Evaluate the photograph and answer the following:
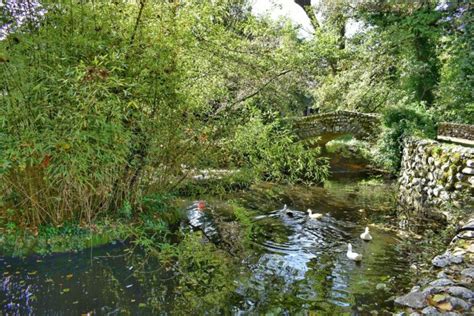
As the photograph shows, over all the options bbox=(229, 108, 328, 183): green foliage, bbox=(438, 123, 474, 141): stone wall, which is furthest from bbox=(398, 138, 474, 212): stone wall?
bbox=(229, 108, 328, 183): green foliage

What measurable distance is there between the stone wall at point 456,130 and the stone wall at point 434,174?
0.96 m

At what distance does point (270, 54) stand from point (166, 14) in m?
4.11

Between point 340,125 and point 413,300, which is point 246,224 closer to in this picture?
point 413,300

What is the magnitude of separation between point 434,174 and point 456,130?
7.65ft

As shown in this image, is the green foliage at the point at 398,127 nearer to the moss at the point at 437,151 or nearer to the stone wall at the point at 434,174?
the stone wall at the point at 434,174

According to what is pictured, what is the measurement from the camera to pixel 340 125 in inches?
433

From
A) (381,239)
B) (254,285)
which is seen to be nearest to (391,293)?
(254,285)

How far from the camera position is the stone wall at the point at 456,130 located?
7730 mm

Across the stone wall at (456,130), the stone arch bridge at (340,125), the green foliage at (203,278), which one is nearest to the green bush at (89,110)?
the green foliage at (203,278)

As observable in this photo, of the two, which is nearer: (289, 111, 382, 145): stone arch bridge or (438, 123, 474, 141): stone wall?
(438, 123, 474, 141): stone wall

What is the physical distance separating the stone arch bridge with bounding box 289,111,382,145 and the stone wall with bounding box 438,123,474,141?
2.23 meters

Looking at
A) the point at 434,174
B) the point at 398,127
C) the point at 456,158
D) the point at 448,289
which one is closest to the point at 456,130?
the point at 398,127

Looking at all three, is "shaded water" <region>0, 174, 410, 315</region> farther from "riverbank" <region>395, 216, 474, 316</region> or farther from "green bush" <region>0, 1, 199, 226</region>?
"green bush" <region>0, 1, 199, 226</region>

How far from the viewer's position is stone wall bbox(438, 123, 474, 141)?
7730 millimetres
